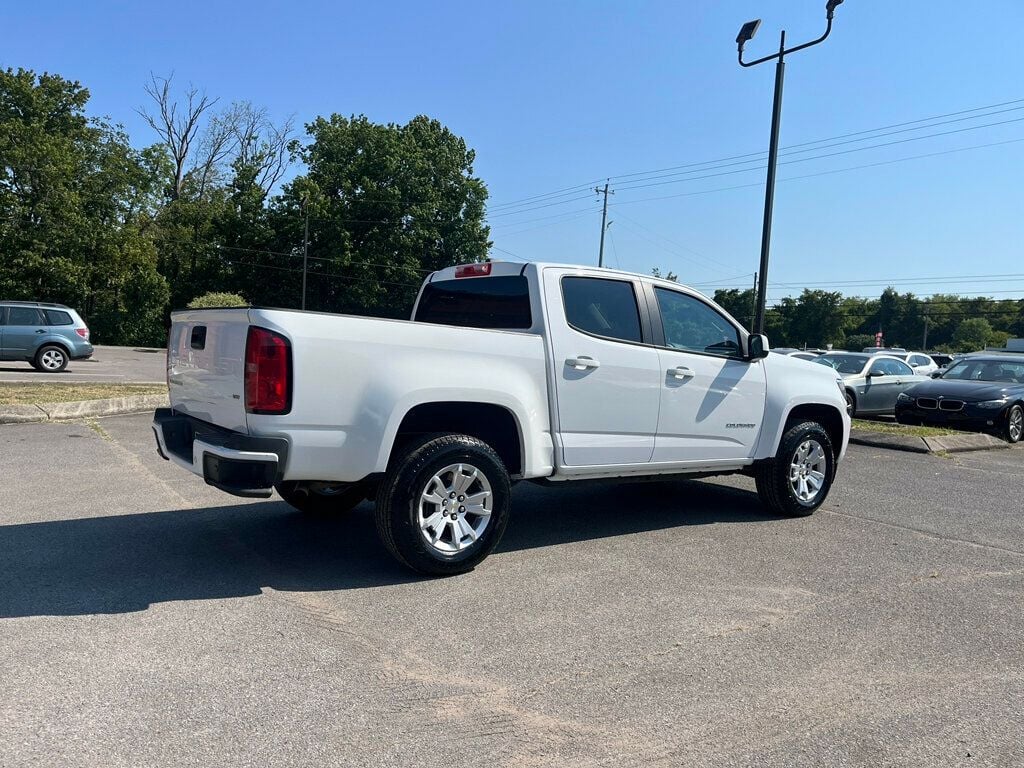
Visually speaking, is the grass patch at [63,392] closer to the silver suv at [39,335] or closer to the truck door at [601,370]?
the silver suv at [39,335]

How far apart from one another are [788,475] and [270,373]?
4.50 meters

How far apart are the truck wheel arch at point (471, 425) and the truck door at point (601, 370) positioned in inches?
12.9

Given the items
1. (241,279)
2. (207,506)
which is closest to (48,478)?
(207,506)

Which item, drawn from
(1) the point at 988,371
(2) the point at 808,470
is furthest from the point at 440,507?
(1) the point at 988,371

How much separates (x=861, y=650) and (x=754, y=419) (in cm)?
283

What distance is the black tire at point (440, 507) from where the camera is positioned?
459 centimetres

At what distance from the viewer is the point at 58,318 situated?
19453 millimetres

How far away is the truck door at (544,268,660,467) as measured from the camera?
5344 millimetres

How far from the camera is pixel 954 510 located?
743 cm

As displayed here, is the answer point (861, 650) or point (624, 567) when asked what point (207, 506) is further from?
point (861, 650)

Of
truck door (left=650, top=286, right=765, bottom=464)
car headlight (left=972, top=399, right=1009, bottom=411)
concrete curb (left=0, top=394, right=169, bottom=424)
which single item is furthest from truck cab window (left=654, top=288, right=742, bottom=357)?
car headlight (left=972, top=399, right=1009, bottom=411)

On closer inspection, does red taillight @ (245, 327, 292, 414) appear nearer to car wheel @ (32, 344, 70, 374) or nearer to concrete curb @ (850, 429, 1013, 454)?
concrete curb @ (850, 429, 1013, 454)

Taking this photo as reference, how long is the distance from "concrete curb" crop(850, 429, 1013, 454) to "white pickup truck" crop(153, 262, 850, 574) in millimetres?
5583

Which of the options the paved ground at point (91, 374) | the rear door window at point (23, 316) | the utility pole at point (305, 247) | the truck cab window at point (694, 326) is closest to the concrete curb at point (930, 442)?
the truck cab window at point (694, 326)
